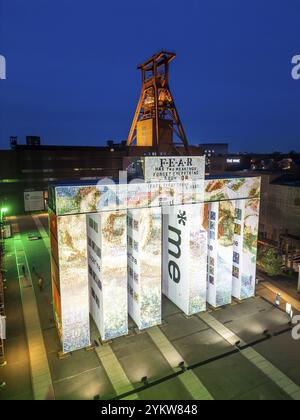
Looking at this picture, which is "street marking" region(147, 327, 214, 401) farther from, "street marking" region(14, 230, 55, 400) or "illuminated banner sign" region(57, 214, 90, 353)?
"street marking" region(14, 230, 55, 400)

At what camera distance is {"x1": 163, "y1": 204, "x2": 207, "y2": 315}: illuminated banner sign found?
18219 millimetres

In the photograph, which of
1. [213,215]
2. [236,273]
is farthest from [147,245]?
[236,273]

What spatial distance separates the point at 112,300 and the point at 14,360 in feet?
21.0

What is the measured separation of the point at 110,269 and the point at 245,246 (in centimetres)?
1083

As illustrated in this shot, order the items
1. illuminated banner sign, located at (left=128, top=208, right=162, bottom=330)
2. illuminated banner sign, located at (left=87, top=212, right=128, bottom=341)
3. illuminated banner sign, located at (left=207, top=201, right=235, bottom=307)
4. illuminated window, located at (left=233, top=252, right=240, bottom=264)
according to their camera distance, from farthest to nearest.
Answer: illuminated window, located at (left=233, top=252, right=240, bottom=264)
illuminated banner sign, located at (left=207, top=201, right=235, bottom=307)
illuminated banner sign, located at (left=128, top=208, right=162, bottom=330)
illuminated banner sign, located at (left=87, top=212, right=128, bottom=341)

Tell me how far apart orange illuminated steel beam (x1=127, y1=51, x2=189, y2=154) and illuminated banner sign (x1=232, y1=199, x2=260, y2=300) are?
32.9 metres

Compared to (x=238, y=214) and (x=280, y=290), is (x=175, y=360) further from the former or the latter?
(x=280, y=290)

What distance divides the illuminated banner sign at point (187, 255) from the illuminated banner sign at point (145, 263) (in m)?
2.31

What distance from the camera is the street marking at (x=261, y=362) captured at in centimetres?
1312

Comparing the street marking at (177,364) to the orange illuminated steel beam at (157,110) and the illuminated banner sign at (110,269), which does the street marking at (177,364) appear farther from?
the orange illuminated steel beam at (157,110)

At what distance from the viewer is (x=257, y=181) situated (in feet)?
66.5

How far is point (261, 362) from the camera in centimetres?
1493

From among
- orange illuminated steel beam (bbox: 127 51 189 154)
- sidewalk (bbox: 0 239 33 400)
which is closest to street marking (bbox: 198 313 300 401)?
sidewalk (bbox: 0 239 33 400)
